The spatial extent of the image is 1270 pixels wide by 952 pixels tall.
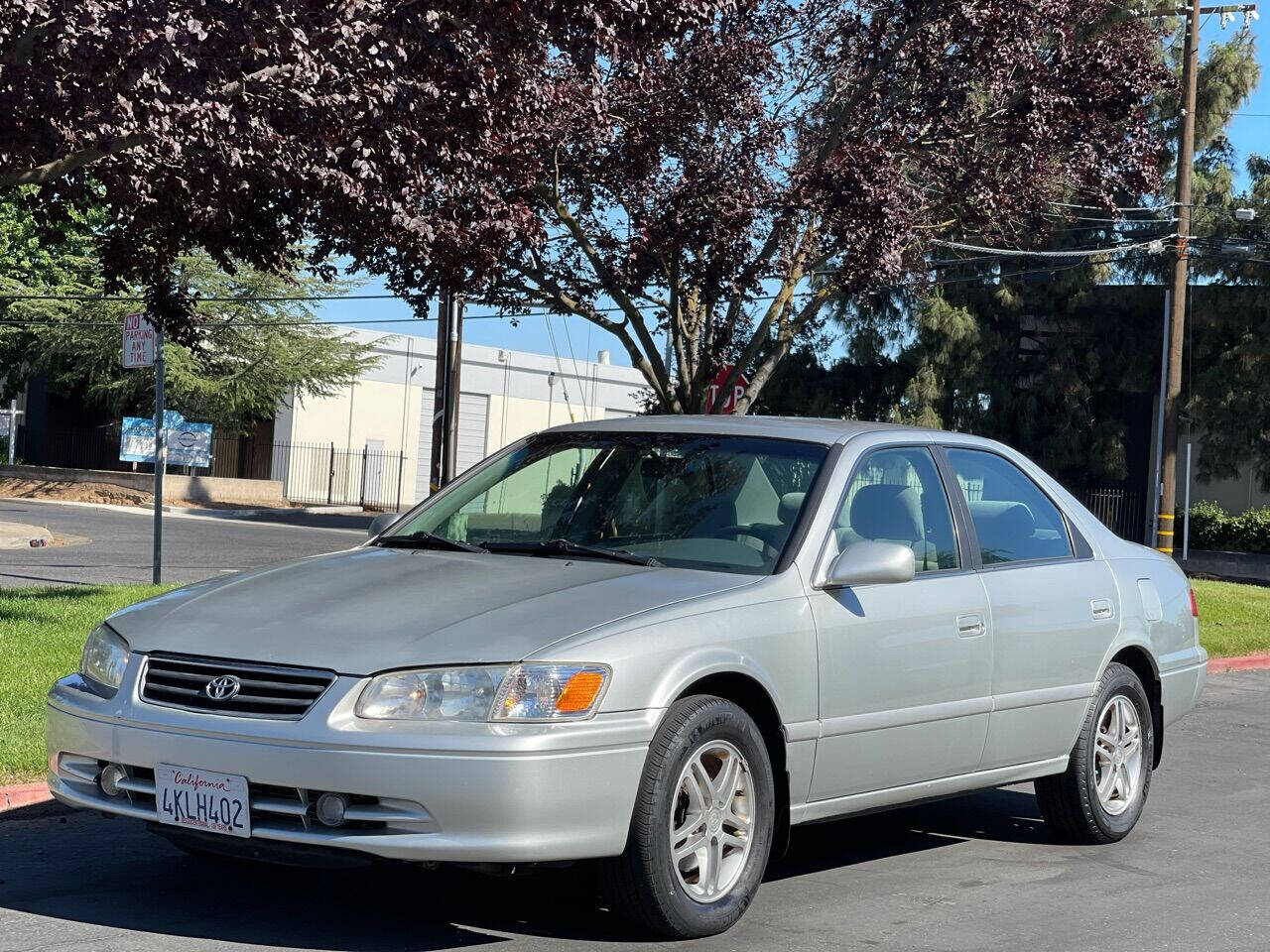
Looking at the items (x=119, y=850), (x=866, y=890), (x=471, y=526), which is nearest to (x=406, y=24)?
(x=471, y=526)

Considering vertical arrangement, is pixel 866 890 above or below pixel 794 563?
below

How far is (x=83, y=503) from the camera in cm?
4106

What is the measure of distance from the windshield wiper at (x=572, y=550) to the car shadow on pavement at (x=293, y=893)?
1047mm

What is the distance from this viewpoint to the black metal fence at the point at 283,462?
4828cm

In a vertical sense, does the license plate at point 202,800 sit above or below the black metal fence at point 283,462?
below

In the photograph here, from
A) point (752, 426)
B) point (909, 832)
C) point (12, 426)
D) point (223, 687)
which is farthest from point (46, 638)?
point (12, 426)

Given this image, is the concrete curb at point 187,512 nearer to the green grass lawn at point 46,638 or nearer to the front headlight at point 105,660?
the green grass lawn at point 46,638

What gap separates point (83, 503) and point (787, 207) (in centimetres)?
2939

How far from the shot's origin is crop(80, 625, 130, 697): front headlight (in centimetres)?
510

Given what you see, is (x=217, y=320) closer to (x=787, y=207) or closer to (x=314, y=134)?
(x=787, y=207)

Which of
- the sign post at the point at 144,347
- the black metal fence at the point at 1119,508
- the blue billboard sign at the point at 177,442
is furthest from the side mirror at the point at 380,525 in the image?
the blue billboard sign at the point at 177,442

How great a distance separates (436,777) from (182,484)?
4103 centimetres

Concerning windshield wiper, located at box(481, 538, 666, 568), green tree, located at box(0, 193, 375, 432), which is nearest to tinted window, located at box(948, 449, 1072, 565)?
windshield wiper, located at box(481, 538, 666, 568)

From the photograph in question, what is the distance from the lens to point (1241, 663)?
1574 centimetres
